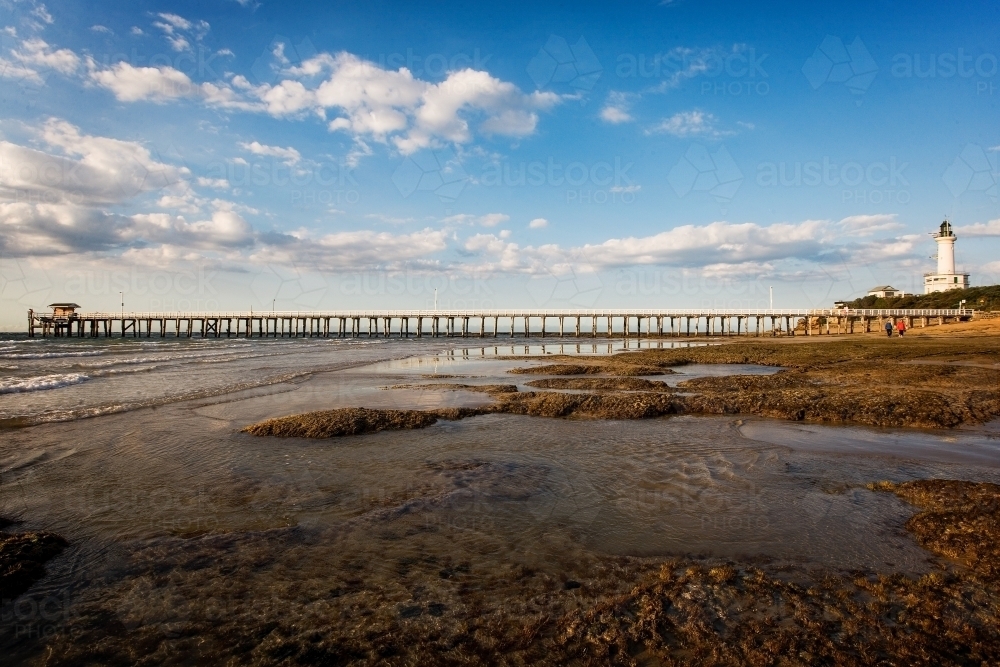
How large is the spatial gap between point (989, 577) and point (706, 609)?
254 centimetres

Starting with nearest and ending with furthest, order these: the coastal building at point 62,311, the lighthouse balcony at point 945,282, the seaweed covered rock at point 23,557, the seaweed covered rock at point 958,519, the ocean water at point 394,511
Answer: the ocean water at point 394,511 → the seaweed covered rock at point 23,557 → the seaweed covered rock at point 958,519 → the coastal building at point 62,311 → the lighthouse balcony at point 945,282

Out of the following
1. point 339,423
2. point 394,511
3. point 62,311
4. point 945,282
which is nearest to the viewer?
point 394,511

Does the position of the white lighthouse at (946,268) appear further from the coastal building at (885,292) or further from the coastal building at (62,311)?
the coastal building at (62,311)

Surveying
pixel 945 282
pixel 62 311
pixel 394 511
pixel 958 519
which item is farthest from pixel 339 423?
pixel 945 282

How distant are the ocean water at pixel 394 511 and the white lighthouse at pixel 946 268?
109794mm

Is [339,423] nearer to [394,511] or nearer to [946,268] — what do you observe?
[394,511]

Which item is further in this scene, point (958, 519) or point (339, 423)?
point (339, 423)

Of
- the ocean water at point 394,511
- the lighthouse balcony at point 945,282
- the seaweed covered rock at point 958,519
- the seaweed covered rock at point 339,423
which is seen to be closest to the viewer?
the ocean water at point 394,511

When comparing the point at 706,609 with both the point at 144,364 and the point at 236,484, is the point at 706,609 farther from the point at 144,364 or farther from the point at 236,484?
the point at 144,364

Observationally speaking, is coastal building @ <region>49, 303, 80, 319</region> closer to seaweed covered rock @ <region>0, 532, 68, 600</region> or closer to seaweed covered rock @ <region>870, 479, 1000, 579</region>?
seaweed covered rock @ <region>0, 532, 68, 600</region>

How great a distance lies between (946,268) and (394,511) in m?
121

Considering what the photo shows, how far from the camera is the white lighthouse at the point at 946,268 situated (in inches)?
3610

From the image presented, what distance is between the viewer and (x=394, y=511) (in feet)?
20.0

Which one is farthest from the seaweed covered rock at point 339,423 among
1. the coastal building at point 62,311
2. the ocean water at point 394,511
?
the coastal building at point 62,311
